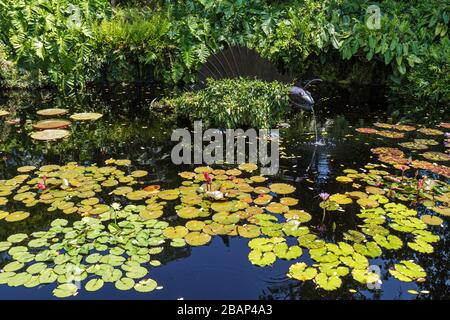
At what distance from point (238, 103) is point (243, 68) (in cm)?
115

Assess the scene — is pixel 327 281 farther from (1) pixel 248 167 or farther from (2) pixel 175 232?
(1) pixel 248 167

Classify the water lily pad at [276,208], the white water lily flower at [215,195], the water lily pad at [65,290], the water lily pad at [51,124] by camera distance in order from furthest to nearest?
the water lily pad at [51,124], the white water lily flower at [215,195], the water lily pad at [276,208], the water lily pad at [65,290]

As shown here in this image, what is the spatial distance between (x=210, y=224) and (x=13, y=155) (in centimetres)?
353

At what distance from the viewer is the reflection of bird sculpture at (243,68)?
26.6ft

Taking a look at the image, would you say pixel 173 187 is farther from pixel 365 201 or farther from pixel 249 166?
pixel 365 201

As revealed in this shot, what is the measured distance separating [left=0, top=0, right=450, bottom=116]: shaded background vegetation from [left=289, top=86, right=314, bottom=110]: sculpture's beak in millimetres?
2230

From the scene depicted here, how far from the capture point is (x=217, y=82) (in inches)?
307

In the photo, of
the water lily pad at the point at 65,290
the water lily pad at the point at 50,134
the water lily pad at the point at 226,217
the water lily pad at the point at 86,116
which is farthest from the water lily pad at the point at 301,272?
the water lily pad at the point at 86,116

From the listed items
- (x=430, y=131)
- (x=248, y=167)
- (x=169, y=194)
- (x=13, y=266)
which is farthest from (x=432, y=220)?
(x=13, y=266)

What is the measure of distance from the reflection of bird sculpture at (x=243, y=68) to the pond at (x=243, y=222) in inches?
50.6

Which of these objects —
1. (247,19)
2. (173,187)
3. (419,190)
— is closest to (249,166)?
(173,187)

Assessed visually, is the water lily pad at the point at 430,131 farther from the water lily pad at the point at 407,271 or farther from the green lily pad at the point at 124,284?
the green lily pad at the point at 124,284

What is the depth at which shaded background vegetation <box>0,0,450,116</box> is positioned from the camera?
361 inches
